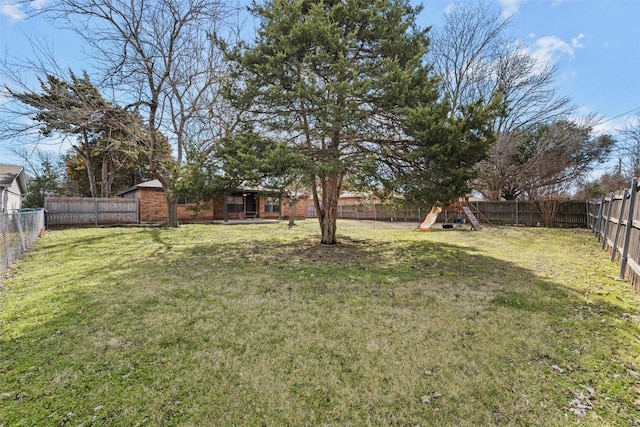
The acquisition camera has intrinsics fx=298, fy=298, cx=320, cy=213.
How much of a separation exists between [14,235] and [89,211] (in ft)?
35.1

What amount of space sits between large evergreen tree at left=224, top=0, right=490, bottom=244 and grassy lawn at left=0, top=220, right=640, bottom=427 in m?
3.00

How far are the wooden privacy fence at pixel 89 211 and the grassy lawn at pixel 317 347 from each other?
11965 mm

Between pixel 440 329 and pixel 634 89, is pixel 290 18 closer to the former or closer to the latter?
pixel 440 329

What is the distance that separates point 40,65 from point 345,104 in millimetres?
11113

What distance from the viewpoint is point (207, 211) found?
58.5ft

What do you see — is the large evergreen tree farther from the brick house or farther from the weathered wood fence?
the brick house

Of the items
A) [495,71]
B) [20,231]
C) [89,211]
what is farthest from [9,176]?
[495,71]

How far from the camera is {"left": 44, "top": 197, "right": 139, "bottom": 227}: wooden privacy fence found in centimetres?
1543

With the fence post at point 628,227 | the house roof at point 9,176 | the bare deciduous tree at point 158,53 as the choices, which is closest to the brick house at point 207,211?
the bare deciduous tree at point 158,53

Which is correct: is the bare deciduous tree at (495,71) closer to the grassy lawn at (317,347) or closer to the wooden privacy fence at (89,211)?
the grassy lawn at (317,347)

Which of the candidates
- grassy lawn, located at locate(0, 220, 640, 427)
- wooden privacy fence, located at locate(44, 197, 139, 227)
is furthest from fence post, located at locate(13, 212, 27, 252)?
wooden privacy fence, located at locate(44, 197, 139, 227)

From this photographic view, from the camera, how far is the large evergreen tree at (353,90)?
23.2 ft

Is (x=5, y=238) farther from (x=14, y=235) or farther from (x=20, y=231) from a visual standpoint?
(x=20, y=231)

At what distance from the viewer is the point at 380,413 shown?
2225 millimetres
